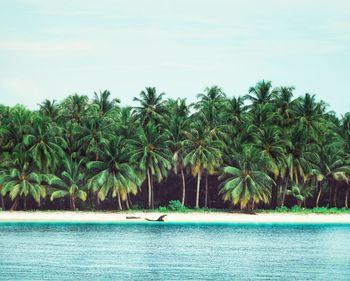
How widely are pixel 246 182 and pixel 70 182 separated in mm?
16089

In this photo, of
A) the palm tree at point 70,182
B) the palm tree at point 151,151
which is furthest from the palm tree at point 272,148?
the palm tree at point 70,182

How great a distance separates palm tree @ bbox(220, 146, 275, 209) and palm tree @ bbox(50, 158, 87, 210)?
13.0 meters

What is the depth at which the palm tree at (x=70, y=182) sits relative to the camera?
74.4 m

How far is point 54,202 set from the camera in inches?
3152

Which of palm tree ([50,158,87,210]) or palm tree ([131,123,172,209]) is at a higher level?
palm tree ([131,123,172,209])

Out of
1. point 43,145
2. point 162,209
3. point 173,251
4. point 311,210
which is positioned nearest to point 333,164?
point 311,210

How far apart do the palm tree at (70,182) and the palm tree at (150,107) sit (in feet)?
25.5

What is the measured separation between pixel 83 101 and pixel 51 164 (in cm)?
834

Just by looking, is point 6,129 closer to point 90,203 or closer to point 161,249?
point 90,203

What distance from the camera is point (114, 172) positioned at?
7306cm

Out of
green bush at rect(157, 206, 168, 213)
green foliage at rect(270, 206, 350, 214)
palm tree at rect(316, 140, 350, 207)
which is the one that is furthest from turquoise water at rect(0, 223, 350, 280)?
palm tree at rect(316, 140, 350, 207)

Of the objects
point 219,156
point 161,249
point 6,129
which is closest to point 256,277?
point 161,249

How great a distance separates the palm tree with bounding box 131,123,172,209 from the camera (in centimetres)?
7419

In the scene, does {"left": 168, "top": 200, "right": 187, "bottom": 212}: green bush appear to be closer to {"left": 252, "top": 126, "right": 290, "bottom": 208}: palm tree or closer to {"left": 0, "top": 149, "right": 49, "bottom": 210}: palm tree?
{"left": 252, "top": 126, "right": 290, "bottom": 208}: palm tree
